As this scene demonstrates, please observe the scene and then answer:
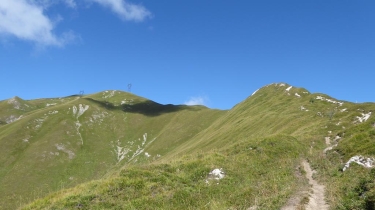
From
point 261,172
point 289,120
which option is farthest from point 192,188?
point 289,120

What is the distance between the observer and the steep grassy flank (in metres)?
19.5

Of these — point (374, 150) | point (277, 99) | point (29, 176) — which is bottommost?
point (29, 176)

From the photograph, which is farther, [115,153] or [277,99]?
[115,153]

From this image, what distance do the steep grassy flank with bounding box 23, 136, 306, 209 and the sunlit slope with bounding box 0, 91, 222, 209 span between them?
76804 mm

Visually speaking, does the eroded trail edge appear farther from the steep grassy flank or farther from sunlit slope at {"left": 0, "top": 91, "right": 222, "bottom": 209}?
sunlit slope at {"left": 0, "top": 91, "right": 222, "bottom": 209}

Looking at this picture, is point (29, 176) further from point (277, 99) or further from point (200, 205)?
point (200, 205)

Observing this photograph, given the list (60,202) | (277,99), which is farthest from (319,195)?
(277,99)

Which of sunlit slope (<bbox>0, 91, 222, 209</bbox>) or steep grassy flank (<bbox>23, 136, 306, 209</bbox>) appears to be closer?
steep grassy flank (<bbox>23, 136, 306, 209</bbox>)

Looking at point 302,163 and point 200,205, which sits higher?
point 302,163

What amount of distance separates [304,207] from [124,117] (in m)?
174

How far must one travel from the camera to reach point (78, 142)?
143375 millimetres

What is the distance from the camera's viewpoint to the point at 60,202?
20250 mm

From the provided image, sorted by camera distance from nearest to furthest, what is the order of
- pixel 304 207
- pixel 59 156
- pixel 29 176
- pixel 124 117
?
1. pixel 304 207
2. pixel 29 176
3. pixel 59 156
4. pixel 124 117

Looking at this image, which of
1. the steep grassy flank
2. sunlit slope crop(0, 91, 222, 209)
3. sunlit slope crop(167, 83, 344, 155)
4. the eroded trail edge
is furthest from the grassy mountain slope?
sunlit slope crop(0, 91, 222, 209)
